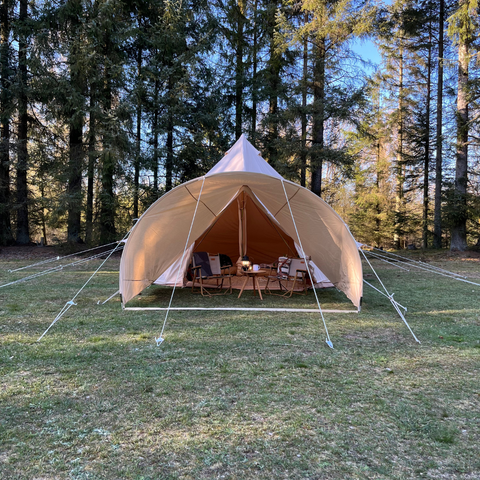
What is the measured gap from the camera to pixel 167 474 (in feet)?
5.90

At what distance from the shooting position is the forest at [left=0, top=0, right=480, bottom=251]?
1134 cm

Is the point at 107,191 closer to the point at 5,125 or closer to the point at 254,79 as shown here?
the point at 5,125

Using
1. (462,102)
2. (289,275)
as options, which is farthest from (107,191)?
(462,102)

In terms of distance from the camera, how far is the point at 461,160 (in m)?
12.3

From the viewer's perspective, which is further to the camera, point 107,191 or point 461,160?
point 461,160

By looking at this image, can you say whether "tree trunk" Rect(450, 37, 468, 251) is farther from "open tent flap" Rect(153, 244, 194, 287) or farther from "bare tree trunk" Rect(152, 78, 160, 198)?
"bare tree trunk" Rect(152, 78, 160, 198)

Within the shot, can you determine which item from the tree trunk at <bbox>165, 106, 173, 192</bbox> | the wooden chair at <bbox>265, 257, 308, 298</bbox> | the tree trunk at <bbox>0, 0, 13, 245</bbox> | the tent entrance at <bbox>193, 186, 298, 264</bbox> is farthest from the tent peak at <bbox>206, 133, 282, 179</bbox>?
the tree trunk at <bbox>0, 0, 13, 245</bbox>

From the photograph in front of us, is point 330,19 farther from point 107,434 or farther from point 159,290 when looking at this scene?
point 107,434

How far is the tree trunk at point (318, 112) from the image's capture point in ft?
37.1

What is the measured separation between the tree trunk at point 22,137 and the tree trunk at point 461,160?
1403 centimetres

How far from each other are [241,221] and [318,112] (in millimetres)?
5888

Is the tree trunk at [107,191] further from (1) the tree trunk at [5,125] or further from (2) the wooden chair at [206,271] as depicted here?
(2) the wooden chair at [206,271]

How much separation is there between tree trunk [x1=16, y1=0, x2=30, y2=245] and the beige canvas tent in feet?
27.8

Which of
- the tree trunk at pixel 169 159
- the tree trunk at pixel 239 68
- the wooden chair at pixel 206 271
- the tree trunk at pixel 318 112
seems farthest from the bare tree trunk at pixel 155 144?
the wooden chair at pixel 206 271
